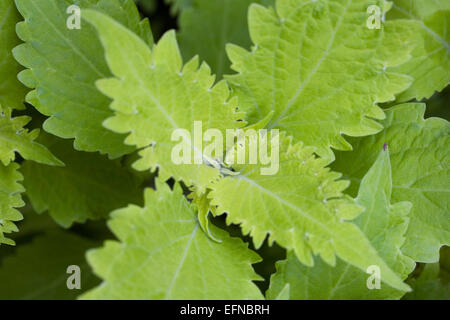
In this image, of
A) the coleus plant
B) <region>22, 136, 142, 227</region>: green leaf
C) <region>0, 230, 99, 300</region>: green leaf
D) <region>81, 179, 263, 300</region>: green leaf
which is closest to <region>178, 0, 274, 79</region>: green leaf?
the coleus plant

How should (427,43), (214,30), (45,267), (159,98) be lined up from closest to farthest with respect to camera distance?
(159,98)
(427,43)
(214,30)
(45,267)

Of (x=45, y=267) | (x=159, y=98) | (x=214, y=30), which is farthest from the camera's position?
(x=45, y=267)

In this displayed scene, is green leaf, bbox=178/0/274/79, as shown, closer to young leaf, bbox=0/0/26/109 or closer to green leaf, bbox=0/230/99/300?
young leaf, bbox=0/0/26/109

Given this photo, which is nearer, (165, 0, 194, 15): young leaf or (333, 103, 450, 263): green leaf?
(333, 103, 450, 263): green leaf

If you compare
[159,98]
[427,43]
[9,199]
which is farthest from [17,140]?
[427,43]

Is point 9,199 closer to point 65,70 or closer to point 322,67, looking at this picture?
point 65,70
